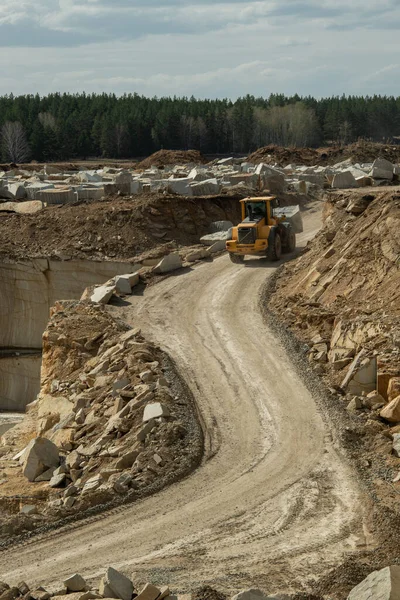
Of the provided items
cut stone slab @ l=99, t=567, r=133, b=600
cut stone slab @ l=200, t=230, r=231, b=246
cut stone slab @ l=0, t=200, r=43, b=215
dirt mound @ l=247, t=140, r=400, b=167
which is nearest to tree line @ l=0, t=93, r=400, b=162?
dirt mound @ l=247, t=140, r=400, b=167

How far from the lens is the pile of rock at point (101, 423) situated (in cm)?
1404

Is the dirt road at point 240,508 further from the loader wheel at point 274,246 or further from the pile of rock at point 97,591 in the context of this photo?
the loader wheel at point 274,246

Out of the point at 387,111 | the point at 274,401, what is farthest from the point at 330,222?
the point at 387,111

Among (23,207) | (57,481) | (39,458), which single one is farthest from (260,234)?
(23,207)

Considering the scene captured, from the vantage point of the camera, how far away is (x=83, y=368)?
21203mm

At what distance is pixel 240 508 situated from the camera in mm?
12648

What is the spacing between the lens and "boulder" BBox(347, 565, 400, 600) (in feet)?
28.0

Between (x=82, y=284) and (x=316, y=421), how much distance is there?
65.6ft

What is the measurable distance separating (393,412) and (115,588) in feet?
22.9

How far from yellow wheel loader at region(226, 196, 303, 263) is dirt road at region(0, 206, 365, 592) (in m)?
7.42

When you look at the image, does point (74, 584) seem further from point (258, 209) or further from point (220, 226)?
point (220, 226)

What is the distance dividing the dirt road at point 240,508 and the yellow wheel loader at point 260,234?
7.42 metres

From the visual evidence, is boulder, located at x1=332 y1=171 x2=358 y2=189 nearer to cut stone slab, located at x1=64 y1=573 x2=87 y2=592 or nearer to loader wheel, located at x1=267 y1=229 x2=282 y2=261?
loader wheel, located at x1=267 y1=229 x2=282 y2=261

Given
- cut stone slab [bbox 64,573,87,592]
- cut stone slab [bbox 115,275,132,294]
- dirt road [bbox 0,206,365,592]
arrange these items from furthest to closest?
→ 1. cut stone slab [bbox 115,275,132,294]
2. dirt road [bbox 0,206,365,592]
3. cut stone slab [bbox 64,573,87,592]
